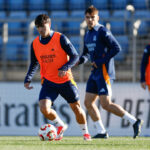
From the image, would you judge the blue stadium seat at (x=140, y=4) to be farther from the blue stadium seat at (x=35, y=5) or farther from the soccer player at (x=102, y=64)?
the soccer player at (x=102, y=64)

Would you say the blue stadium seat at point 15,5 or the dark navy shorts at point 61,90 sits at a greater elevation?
the blue stadium seat at point 15,5

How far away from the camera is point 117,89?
10.1 meters

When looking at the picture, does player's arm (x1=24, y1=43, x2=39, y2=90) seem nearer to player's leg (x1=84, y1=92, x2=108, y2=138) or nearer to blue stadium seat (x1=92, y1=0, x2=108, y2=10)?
player's leg (x1=84, y1=92, x2=108, y2=138)

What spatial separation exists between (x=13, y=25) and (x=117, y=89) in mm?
6043

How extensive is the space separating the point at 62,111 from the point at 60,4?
22.4 ft

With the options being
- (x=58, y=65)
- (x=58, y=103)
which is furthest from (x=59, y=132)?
(x=58, y=103)

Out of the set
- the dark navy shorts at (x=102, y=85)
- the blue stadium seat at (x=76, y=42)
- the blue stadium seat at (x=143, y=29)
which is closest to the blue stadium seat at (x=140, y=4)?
the blue stadium seat at (x=143, y=29)

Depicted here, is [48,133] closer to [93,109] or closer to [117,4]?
[93,109]

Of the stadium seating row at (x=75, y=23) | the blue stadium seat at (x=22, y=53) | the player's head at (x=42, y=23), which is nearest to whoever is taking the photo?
the player's head at (x=42, y=23)

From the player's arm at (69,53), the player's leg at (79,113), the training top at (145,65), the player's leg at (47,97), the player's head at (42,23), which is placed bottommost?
the player's leg at (79,113)

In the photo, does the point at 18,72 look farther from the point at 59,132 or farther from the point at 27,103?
the point at 59,132

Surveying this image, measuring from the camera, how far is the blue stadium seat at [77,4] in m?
15.8

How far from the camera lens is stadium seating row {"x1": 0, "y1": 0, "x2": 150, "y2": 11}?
15.5 meters

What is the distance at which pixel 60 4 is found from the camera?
16.2 m
